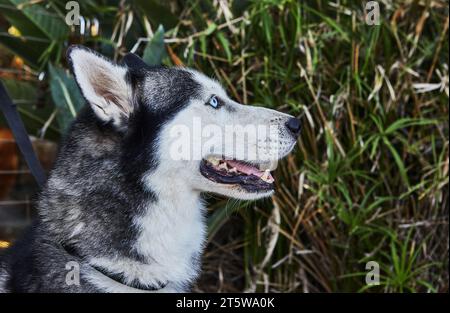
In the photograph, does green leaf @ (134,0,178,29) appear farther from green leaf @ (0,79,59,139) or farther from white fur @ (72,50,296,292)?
white fur @ (72,50,296,292)

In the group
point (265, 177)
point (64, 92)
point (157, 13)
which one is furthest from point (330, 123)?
point (64, 92)

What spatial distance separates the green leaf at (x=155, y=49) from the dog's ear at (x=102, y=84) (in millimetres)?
1216

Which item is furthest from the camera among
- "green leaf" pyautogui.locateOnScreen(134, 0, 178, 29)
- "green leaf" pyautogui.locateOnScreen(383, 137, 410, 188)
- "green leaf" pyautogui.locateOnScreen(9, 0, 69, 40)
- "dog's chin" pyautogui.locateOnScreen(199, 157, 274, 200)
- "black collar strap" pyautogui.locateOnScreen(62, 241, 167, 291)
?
"green leaf" pyautogui.locateOnScreen(9, 0, 69, 40)

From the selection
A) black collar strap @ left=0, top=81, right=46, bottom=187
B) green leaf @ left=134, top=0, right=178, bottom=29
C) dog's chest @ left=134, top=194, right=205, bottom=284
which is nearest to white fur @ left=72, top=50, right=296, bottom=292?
dog's chest @ left=134, top=194, right=205, bottom=284

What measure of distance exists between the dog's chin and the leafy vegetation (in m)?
0.98

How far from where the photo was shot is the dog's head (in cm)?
208

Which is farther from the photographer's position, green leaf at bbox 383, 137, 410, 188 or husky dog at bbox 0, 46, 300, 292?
green leaf at bbox 383, 137, 410, 188

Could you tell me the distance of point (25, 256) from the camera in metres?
1.98

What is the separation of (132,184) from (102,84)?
0.31 meters

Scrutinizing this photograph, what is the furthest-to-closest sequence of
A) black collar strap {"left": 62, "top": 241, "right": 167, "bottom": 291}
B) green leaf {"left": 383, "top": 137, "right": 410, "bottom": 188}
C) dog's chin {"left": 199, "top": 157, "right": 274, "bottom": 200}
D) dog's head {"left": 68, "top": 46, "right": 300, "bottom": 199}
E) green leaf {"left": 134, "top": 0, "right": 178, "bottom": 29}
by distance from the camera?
green leaf {"left": 134, "top": 0, "right": 178, "bottom": 29} < green leaf {"left": 383, "top": 137, "right": 410, "bottom": 188} < dog's chin {"left": 199, "top": 157, "right": 274, "bottom": 200} < dog's head {"left": 68, "top": 46, "right": 300, "bottom": 199} < black collar strap {"left": 62, "top": 241, "right": 167, "bottom": 291}

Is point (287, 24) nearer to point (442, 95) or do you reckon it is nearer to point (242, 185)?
point (442, 95)

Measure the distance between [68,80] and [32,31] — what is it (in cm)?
61

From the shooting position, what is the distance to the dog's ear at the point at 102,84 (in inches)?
76.8

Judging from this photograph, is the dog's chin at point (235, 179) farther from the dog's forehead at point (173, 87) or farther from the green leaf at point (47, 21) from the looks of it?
the green leaf at point (47, 21)
